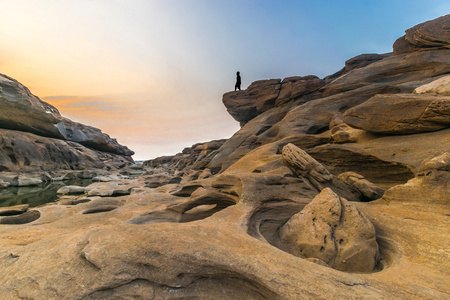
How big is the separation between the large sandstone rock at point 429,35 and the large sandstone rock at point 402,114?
41.3 ft

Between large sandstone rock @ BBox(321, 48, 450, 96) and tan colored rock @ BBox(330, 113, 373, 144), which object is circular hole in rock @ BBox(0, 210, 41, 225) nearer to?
tan colored rock @ BBox(330, 113, 373, 144)

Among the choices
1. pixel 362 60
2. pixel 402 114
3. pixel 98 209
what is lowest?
pixel 98 209

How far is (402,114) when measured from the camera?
9148 mm

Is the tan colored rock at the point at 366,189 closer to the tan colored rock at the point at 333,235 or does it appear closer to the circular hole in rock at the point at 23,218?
the tan colored rock at the point at 333,235

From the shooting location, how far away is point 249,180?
6766 mm

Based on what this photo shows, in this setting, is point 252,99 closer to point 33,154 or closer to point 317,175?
point 317,175

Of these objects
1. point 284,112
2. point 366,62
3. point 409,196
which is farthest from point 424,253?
point 366,62

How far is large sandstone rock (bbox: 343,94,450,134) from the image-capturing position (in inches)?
318

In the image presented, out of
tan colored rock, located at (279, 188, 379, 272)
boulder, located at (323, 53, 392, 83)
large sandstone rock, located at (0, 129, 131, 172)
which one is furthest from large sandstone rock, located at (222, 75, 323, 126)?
large sandstone rock, located at (0, 129, 131, 172)

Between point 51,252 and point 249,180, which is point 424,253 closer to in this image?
point 249,180

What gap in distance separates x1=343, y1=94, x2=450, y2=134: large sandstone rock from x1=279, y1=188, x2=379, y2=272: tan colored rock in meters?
6.98

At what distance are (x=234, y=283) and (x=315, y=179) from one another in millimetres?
5929

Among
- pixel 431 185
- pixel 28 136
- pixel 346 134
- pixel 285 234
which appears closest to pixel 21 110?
pixel 28 136

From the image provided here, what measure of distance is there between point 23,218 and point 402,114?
17.0 m
